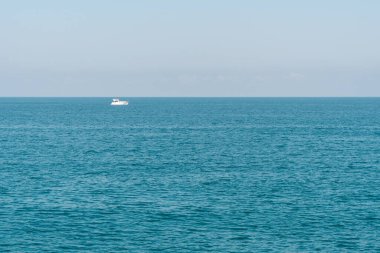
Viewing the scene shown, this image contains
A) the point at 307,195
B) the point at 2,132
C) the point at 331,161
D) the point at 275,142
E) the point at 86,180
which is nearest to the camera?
the point at 307,195

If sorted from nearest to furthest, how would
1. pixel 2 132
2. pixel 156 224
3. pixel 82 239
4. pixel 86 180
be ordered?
pixel 82 239, pixel 156 224, pixel 86 180, pixel 2 132

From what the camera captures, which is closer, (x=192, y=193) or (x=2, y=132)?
(x=192, y=193)

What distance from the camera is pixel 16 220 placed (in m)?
64.2

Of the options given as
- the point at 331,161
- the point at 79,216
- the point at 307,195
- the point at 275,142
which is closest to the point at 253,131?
the point at 275,142

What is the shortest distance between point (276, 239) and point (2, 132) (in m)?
132

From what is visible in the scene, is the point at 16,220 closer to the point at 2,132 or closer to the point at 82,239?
the point at 82,239

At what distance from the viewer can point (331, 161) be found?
4240 inches

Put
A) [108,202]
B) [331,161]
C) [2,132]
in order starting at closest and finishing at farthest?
[108,202] < [331,161] < [2,132]

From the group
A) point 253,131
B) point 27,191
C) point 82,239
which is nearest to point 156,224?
point 82,239

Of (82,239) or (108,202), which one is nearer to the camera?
(82,239)

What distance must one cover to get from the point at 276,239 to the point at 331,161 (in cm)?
5265

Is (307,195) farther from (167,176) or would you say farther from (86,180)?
(86,180)

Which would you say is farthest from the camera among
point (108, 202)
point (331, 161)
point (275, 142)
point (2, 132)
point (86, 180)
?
point (2, 132)

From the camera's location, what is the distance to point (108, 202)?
236ft
